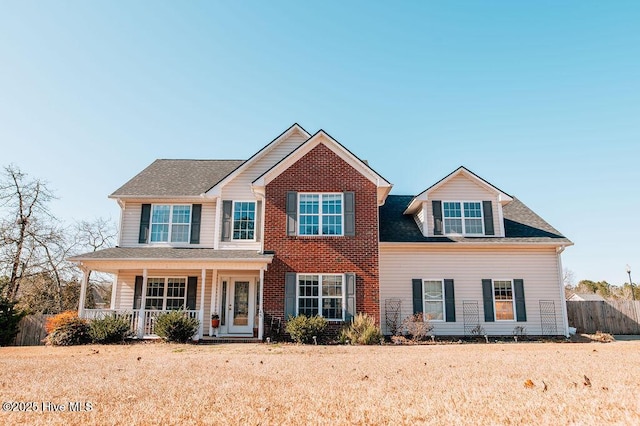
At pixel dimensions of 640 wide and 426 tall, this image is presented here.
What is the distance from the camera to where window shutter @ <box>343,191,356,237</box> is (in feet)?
55.1

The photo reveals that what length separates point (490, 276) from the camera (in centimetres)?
1791


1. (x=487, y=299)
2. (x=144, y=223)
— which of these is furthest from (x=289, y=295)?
(x=487, y=299)

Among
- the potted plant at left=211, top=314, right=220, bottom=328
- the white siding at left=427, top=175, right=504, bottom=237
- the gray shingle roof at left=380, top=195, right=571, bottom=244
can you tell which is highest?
the white siding at left=427, top=175, right=504, bottom=237

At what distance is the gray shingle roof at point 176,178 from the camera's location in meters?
18.9

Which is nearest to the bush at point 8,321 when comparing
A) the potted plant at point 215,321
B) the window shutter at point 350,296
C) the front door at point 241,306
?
the potted plant at point 215,321

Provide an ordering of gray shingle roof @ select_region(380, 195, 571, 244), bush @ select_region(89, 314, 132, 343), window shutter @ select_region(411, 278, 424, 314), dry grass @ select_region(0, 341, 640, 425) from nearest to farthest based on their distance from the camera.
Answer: dry grass @ select_region(0, 341, 640, 425), bush @ select_region(89, 314, 132, 343), window shutter @ select_region(411, 278, 424, 314), gray shingle roof @ select_region(380, 195, 571, 244)

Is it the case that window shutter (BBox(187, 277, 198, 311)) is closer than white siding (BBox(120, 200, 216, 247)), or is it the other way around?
window shutter (BBox(187, 277, 198, 311))

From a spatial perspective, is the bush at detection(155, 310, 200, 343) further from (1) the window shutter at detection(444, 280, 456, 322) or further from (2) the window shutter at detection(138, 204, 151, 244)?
(1) the window shutter at detection(444, 280, 456, 322)

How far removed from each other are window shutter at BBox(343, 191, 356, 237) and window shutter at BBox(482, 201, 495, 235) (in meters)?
6.23

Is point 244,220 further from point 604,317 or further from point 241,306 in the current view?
point 604,317

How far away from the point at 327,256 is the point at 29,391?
451 inches

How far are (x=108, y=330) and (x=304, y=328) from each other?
698cm

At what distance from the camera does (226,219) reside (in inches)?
717

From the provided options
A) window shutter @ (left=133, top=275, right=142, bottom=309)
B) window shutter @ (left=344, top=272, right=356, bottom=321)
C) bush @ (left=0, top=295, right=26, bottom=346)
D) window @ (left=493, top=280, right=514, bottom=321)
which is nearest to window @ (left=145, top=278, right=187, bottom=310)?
window shutter @ (left=133, top=275, right=142, bottom=309)
